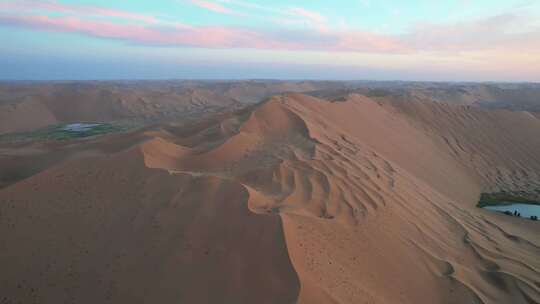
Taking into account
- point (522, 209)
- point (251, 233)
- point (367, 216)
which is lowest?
point (522, 209)

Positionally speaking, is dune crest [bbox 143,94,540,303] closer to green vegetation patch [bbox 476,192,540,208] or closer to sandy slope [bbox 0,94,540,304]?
sandy slope [bbox 0,94,540,304]

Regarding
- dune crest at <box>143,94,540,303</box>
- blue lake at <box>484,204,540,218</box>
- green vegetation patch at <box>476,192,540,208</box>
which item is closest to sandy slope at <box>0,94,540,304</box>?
dune crest at <box>143,94,540,303</box>

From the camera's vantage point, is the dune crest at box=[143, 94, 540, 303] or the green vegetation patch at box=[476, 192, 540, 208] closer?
the dune crest at box=[143, 94, 540, 303]

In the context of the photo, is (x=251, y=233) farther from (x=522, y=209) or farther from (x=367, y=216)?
(x=522, y=209)

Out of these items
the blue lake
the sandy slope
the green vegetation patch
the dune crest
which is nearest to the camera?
the sandy slope

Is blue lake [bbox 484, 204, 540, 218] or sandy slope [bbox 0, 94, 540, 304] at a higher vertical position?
sandy slope [bbox 0, 94, 540, 304]

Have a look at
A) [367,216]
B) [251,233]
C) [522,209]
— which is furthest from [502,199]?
[251,233]
